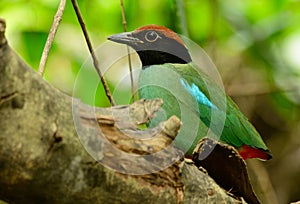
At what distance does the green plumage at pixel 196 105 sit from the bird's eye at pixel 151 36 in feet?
0.58

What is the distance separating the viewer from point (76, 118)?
7.69ft

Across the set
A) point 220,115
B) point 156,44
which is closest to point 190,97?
point 220,115

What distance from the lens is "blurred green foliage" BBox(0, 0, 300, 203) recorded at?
523cm

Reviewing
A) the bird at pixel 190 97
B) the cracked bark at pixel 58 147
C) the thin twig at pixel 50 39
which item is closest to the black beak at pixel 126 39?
the bird at pixel 190 97

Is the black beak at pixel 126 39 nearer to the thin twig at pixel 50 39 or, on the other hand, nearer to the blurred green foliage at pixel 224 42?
the blurred green foliage at pixel 224 42

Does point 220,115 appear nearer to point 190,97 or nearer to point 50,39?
point 190,97

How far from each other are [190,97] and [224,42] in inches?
84.7

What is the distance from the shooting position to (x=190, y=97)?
4098 mm

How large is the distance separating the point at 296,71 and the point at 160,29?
201cm

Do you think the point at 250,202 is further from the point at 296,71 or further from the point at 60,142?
the point at 296,71

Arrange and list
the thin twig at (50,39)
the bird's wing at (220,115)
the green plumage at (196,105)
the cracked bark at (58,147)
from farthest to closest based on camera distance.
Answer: the bird's wing at (220,115) → the green plumage at (196,105) → the thin twig at (50,39) → the cracked bark at (58,147)

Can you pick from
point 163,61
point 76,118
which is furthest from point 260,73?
point 76,118

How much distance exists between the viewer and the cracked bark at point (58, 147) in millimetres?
2133

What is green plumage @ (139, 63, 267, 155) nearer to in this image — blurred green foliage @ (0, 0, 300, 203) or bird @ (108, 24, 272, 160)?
bird @ (108, 24, 272, 160)
